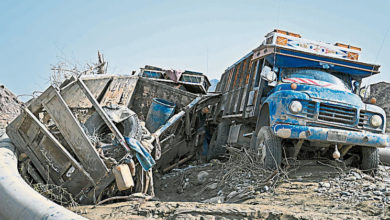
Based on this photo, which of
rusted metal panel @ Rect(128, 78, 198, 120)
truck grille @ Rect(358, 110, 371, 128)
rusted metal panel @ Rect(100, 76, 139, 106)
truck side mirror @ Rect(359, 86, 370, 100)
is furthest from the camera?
rusted metal panel @ Rect(128, 78, 198, 120)

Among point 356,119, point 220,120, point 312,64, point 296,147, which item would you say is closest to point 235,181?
point 296,147

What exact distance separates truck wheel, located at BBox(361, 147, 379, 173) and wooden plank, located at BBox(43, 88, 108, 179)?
4430mm

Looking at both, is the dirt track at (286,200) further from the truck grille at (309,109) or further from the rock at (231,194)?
the truck grille at (309,109)

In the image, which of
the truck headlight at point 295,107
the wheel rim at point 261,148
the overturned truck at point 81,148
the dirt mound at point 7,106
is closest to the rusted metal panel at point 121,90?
the overturned truck at point 81,148

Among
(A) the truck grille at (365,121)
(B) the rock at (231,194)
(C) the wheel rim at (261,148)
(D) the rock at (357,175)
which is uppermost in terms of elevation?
(A) the truck grille at (365,121)

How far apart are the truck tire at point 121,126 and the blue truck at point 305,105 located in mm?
2125

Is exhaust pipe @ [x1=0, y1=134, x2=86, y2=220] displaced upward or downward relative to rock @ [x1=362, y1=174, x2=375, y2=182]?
upward

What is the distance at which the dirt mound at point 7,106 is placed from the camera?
38.5ft

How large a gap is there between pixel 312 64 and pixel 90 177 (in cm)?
458

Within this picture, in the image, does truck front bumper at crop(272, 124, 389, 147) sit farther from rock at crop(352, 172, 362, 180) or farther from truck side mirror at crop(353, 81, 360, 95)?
truck side mirror at crop(353, 81, 360, 95)

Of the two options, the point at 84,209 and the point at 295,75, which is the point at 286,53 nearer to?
the point at 295,75

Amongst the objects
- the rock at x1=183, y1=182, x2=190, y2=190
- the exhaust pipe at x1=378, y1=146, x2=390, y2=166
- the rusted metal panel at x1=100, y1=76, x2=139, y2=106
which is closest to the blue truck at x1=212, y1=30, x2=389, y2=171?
the rock at x1=183, y1=182, x2=190, y2=190

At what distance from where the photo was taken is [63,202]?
4805 millimetres

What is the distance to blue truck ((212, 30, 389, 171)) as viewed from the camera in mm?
5738
